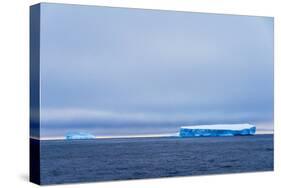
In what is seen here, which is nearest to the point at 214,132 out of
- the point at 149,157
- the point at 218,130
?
the point at 218,130

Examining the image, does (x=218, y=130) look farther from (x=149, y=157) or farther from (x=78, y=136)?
(x=78, y=136)

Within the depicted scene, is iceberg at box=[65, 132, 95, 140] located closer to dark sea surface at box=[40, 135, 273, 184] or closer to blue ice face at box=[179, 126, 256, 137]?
dark sea surface at box=[40, 135, 273, 184]

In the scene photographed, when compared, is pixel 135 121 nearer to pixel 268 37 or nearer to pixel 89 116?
pixel 89 116

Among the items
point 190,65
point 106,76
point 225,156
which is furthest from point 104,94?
point 225,156

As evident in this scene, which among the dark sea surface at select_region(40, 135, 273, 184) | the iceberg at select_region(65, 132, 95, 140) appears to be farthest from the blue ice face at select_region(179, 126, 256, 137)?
the iceberg at select_region(65, 132, 95, 140)

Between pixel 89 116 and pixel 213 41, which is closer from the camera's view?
pixel 89 116

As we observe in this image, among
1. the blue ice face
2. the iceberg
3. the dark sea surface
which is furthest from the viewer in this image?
the blue ice face
